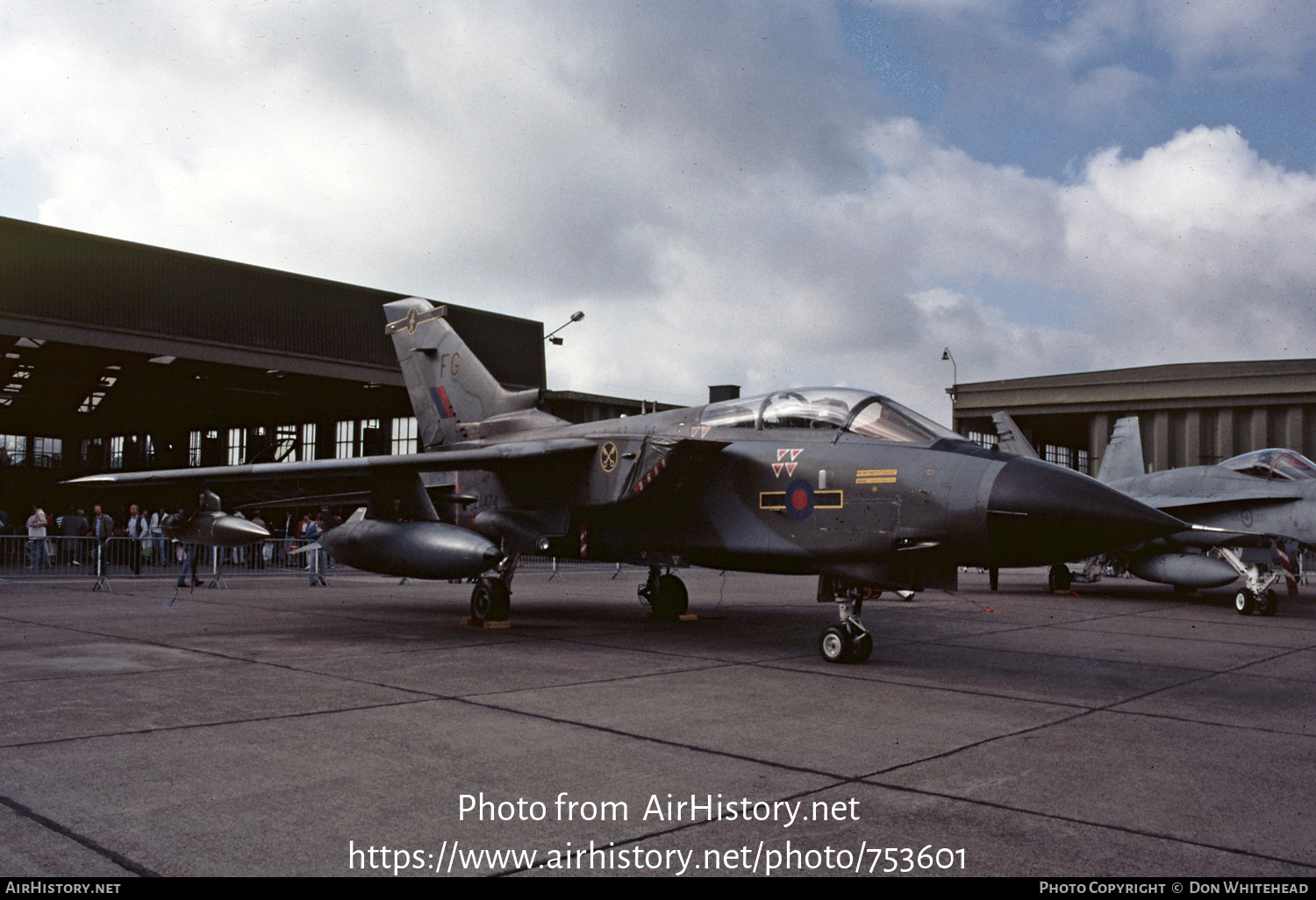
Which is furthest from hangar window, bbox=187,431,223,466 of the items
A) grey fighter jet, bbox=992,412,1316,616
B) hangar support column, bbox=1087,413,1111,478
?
hangar support column, bbox=1087,413,1111,478

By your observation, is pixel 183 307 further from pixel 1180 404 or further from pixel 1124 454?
pixel 1180 404

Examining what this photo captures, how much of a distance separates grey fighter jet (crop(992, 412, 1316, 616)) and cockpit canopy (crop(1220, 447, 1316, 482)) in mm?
12

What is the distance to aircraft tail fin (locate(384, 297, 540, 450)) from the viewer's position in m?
13.1

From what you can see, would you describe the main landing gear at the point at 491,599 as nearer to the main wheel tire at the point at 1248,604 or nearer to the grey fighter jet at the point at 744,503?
the grey fighter jet at the point at 744,503

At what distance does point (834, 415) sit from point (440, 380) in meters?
7.49

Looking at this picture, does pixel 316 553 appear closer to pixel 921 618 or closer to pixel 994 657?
pixel 921 618

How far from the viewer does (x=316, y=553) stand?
728 inches

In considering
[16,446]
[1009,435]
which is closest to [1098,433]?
[1009,435]

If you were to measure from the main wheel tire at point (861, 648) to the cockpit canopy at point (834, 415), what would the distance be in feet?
5.54

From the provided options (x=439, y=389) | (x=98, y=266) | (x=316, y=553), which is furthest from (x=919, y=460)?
(x=98, y=266)

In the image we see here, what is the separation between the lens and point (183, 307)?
937 inches

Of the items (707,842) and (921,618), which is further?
(921,618)

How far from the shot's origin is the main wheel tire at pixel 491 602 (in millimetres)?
10367

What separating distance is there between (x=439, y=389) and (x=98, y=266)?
13.9 m
